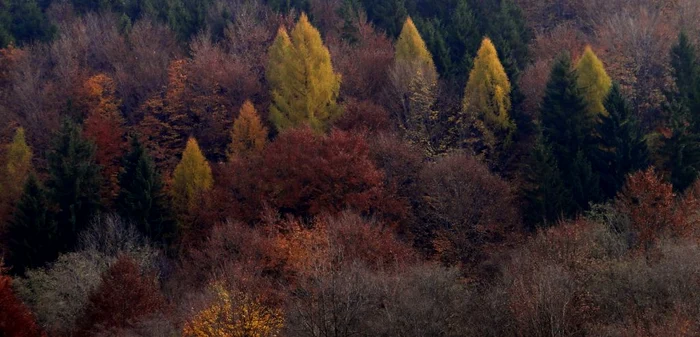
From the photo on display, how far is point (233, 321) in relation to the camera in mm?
27094

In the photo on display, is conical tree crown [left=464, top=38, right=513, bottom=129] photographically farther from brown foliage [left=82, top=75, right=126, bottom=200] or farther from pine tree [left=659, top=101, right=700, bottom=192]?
brown foliage [left=82, top=75, right=126, bottom=200]

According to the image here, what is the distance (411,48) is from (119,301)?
95.4 ft

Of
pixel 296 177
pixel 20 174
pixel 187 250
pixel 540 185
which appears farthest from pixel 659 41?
pixel 20 174

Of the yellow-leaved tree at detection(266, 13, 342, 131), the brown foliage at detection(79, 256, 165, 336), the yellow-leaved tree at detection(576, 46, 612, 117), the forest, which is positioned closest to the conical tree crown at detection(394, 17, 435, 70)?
the forest

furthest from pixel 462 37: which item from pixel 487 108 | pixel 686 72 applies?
A: pixel 686 72

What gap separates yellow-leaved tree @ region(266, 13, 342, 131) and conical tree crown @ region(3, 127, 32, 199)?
634 inches

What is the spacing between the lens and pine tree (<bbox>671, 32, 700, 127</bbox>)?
44.0 m

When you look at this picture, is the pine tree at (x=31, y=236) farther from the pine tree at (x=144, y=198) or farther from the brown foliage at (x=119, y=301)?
the brown foliage at (x=119, y=301)

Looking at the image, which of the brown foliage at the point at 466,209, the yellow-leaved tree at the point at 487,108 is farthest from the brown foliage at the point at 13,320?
the yellow-leaved tree at the point at 487,108

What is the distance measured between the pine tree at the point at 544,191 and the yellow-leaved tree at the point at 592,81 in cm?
552

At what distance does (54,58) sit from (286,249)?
1346 inches

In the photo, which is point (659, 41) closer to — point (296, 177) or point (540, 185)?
point (540, 185)

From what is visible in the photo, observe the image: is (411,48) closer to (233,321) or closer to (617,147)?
(617,147)

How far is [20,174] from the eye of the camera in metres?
48.7
